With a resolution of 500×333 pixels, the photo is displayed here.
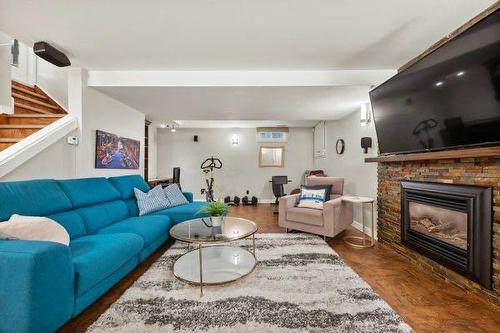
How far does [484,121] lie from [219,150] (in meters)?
5.67

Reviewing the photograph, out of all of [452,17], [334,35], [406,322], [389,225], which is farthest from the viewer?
[389,225]

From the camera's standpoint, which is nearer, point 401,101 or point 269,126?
point 401,101

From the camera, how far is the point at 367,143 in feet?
11.0

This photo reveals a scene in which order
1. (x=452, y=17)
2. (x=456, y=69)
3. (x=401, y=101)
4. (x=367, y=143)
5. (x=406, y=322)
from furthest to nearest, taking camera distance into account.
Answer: (x=367, y=143)
(x=401, y=101)
(x=452, y=17)
(x=456, y=69)
(x=406, y=322)

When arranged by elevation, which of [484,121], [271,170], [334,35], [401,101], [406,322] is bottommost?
[406,322]

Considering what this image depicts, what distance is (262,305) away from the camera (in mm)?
1681

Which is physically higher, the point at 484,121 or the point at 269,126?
the point at 269,126

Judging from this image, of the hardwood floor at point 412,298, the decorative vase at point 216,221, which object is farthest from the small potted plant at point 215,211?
the hardwood floor at point 412,298

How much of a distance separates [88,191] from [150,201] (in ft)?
2.57

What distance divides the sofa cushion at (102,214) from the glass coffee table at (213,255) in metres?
0.89

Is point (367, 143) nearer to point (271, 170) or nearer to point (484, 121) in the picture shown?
point (484, 121)

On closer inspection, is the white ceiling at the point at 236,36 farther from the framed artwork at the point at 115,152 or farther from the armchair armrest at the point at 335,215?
the armchair armrest at the point at 335,215

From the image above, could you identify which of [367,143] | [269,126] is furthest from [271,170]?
[367,143]

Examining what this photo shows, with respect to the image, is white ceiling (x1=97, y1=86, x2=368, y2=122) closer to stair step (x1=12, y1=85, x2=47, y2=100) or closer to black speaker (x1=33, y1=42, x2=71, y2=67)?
black speaker (x1=33, y1=42, x2=71, y2=67)
